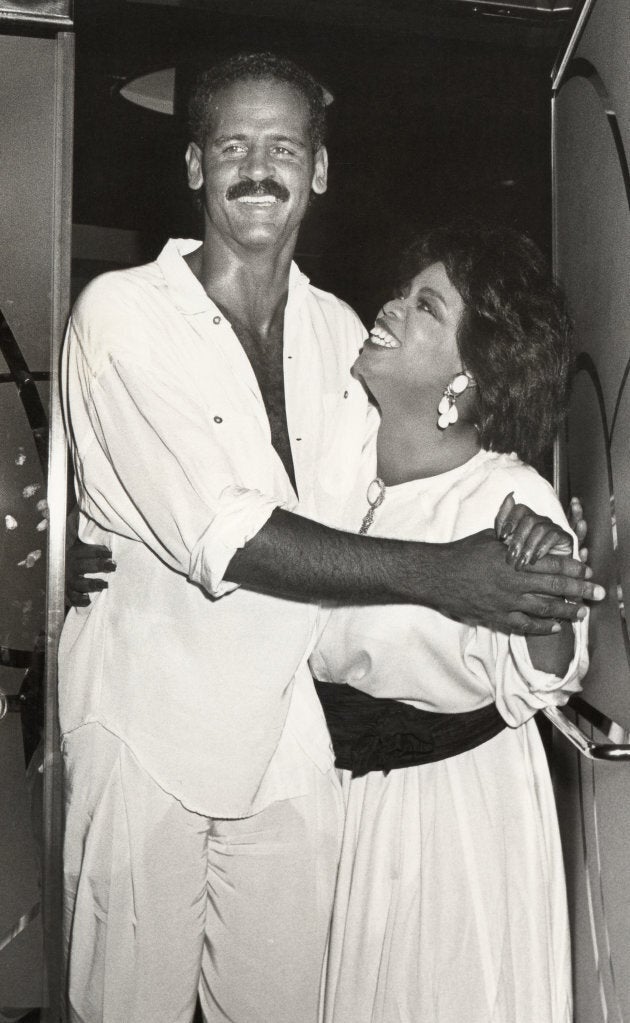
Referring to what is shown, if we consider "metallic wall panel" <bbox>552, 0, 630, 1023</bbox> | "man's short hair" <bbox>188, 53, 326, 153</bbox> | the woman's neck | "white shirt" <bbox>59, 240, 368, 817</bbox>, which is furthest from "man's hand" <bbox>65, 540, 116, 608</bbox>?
"metallic wall panel" <bbox>552, 0, 630, 1023</bbox>

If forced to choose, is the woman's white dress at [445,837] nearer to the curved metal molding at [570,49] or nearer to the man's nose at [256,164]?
the man's nose at [256,164]

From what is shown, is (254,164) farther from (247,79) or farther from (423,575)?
(423,575)

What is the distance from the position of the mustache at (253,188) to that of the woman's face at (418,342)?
0.29 metres

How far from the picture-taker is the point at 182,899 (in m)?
1.83

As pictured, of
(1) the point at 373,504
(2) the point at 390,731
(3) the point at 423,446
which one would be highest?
(3) the point at 423,446

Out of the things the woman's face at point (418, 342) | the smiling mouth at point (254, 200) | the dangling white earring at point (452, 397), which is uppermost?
the smiling mouth at point (254, 200)

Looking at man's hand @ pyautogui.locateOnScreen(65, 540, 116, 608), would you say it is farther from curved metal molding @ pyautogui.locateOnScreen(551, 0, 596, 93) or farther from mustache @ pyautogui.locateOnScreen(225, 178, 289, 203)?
curved metal molding @ pyautogui.locateOnScreen(551, 0, 596, 93)

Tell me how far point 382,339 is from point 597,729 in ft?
2.60

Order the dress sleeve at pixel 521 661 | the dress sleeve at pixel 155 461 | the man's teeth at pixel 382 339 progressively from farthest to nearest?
the man's teeth at pixel 382 339, the dress sleeve at pixel 521 661, the dress sleeve at pixel 155 461

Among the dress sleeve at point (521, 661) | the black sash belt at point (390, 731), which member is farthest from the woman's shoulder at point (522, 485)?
the black sash belt at point (390, 731)

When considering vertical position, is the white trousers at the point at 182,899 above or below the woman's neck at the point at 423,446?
below

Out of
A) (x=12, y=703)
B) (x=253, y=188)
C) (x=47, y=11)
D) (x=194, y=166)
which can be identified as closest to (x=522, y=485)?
(x=253, y=188)

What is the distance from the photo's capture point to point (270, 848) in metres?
1.85

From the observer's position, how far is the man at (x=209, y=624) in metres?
1.76
